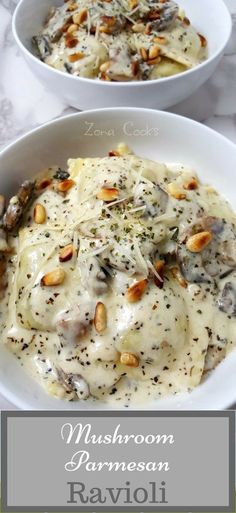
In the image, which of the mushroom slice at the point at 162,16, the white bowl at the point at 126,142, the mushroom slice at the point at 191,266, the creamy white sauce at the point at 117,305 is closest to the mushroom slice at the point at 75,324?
the creamy white sauce at the point at 117,305

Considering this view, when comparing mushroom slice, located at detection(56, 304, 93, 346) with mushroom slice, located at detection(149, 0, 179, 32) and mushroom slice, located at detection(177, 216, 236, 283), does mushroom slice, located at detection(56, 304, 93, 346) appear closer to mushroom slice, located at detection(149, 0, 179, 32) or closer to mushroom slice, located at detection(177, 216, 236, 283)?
mushroom slice, located at detection(177, 216, 236, 283)

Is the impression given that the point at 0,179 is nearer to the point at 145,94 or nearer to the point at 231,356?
the point at 145,94

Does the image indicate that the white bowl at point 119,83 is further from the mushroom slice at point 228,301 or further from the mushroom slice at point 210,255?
the mushroom slice at point 228,301

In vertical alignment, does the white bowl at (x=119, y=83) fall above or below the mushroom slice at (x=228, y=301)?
above

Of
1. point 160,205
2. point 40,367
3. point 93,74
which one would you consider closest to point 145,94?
→ point 93,74

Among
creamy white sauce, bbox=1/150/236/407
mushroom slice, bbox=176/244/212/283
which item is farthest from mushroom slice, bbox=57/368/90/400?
mushroom slice, bbox=176/244/212/283

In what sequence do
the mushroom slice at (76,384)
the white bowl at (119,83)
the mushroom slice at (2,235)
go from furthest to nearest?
1. the white bowl at (119,83)
2. the mushroom slice at (2,235)
3. the mushroom slice at (76,384)
